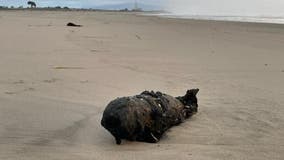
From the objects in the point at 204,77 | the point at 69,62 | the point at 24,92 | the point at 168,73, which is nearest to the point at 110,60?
Answer: the point at 69,62

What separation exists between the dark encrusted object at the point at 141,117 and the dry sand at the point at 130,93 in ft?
0.31

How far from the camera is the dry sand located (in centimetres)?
329

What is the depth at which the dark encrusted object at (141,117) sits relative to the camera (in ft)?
11.1

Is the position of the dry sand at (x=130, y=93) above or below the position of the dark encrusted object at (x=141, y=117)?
below

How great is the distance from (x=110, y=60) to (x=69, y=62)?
0.71 meters

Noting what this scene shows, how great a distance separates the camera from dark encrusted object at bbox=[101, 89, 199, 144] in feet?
11.1

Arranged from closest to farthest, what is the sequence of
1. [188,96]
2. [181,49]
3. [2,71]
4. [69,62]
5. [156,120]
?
[156,120] → [188,96] → [2,71] → [69,62] → [181,49]

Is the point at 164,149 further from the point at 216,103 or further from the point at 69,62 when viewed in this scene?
the point at 69,62

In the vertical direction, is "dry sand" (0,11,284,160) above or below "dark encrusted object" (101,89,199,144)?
below

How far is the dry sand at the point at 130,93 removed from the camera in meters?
3.29

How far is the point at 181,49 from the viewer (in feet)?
30.7

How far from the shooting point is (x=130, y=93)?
16.5 ft

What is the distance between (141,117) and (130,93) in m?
1.56

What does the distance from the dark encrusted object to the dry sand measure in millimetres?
93
